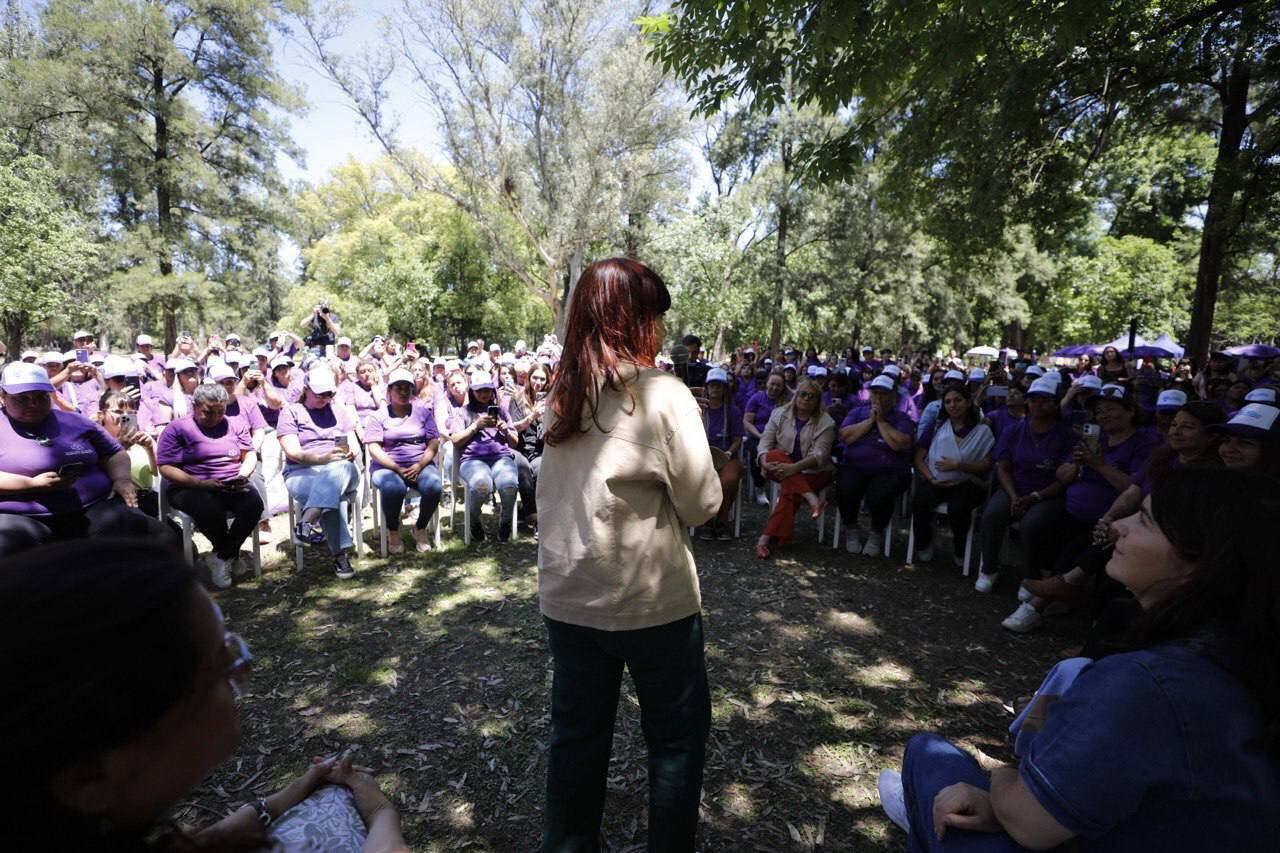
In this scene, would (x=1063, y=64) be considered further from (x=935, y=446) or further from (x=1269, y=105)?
(x=1269, y=105)

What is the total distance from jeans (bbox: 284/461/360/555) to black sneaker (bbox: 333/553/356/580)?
0.22ft

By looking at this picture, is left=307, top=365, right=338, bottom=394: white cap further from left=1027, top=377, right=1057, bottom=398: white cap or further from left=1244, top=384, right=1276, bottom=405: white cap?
left=1244, top=384, right=1276, bottom=405: white cap

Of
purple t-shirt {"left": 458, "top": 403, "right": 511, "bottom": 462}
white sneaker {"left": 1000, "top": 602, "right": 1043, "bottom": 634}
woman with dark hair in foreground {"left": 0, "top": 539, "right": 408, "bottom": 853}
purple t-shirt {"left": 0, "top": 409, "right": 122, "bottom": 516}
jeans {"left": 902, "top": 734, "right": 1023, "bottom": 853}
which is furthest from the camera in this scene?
purple t-shirt {"left": 458, "top": 403, "right": 511, "bottom": 462}

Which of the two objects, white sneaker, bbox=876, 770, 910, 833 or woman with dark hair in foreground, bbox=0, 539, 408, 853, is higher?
woman with dark hair in foreground, bbox=0, 539, 408, 853

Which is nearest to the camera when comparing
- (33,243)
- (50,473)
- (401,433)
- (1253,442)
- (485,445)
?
(1253,442)

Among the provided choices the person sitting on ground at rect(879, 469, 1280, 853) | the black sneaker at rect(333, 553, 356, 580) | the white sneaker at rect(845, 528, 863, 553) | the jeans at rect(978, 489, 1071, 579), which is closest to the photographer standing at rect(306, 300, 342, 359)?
the black sneaker at rect(333, 553, 356, 580)

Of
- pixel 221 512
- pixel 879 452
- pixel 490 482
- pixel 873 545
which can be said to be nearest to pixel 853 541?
pixel 873 545

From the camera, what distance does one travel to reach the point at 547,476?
215 cm

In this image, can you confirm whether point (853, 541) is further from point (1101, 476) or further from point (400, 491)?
point (400, 491)

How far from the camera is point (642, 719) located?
2.13 metres

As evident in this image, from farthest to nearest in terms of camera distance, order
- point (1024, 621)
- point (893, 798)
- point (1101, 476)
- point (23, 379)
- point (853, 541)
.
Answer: point (853, 541) → point (1101, 476) → point (1024, 621) → point (23, 379) → point (893, 798)

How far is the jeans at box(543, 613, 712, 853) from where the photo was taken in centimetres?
206

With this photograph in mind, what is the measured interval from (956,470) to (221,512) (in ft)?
20.7

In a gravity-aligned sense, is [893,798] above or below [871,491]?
below
